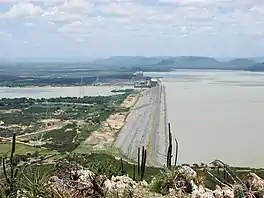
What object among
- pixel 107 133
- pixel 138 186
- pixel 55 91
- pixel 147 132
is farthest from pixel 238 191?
pixel 55 91

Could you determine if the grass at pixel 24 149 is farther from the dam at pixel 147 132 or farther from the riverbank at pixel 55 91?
the riverbank at pixel 55 91

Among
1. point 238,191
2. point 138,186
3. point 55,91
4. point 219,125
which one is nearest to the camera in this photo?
point 238,191

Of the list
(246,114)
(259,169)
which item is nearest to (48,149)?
(259,169)

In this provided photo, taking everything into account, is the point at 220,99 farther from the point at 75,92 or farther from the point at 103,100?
the point at 75,92

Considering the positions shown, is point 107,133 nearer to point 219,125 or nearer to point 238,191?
point 219,125

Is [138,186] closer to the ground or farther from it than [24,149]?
farther from it

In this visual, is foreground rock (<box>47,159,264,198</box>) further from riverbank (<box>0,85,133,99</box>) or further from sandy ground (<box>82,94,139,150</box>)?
riverbank (<box>0,85,133,99</box>)

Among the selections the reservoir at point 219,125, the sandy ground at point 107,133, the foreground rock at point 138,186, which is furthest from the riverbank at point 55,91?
the foreground rock at point 138,186

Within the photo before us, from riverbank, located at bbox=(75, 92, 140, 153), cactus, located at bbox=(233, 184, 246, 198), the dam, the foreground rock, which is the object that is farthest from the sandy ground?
cactus, located at bbox=(233, 184, 246, 198)
